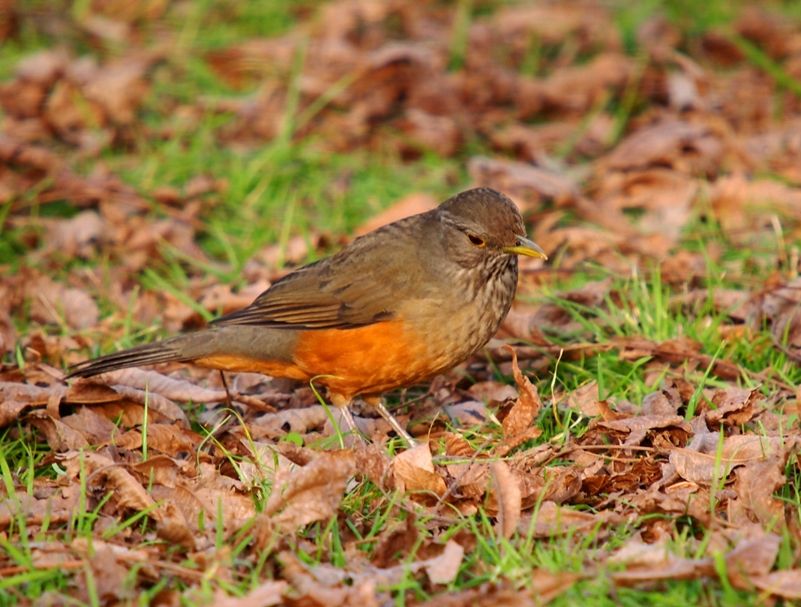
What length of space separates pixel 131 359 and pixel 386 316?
131 cm

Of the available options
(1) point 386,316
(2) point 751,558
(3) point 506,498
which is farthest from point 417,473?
(2) point 751,558

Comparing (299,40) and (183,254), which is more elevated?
(299,40)

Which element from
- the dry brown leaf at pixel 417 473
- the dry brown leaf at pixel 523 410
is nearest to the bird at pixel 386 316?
the dry brown leaf at pixel 523 410

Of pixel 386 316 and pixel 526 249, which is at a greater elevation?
pixel 526 249

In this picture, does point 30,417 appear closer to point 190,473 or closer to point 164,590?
point 190,473

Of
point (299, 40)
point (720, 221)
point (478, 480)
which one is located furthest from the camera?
point (299, 40)

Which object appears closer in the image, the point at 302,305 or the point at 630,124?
the point at 302,305

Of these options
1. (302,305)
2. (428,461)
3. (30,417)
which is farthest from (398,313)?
(30,417)

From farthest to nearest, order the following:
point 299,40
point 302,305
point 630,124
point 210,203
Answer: point 299,40, point 630,124, point 210,203, point 302,305

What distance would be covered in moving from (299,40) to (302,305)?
522 cm

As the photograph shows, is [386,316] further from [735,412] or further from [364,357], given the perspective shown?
[735,412]

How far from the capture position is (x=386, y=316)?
620cm

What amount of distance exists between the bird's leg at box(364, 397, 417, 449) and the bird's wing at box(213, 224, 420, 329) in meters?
0.45

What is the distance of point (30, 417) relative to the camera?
5.84 metres
